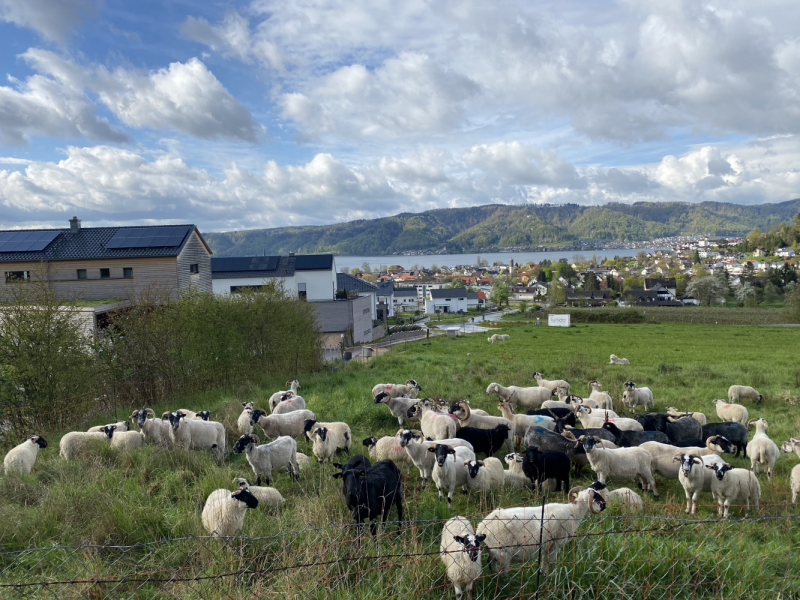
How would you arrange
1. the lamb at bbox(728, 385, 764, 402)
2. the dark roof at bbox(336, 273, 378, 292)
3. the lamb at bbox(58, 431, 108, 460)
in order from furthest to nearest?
the dark roof at bbox(336, 273, 378, 292) < the lamb at bbox(728, 385, 764, 402) < the lamb at bbox(58, 431, 108, 460)

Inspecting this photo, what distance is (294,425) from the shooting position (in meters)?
10.5

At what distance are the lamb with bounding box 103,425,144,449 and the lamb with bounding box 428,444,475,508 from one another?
19.6 ft

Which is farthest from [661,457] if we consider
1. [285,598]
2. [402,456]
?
[285,598]

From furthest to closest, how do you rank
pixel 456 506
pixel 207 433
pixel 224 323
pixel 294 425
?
pixel 224 323, pixel 294 425, pixel 207 433, pixel 456 506

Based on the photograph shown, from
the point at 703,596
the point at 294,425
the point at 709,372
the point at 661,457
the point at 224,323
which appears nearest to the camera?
the point at 703,596

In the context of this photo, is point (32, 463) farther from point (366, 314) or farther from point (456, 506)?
point (366, 314)

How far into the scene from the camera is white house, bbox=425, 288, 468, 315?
332ft

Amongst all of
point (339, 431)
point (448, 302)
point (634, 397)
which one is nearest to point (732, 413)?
point (634, 397)

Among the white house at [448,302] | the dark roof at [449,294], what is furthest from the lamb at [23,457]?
the dark roof at [449,294]

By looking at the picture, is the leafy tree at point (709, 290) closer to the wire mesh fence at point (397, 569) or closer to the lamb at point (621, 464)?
the lamb at point (621, 464)

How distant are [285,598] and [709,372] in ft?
68.9

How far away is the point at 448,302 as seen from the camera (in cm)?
10162

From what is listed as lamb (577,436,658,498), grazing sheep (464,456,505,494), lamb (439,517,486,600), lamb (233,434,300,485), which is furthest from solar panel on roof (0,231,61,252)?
lamb (577,436,658,498)

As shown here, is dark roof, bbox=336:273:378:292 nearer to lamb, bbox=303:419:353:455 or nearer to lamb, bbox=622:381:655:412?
lamb, bbox=622:381:655:412
